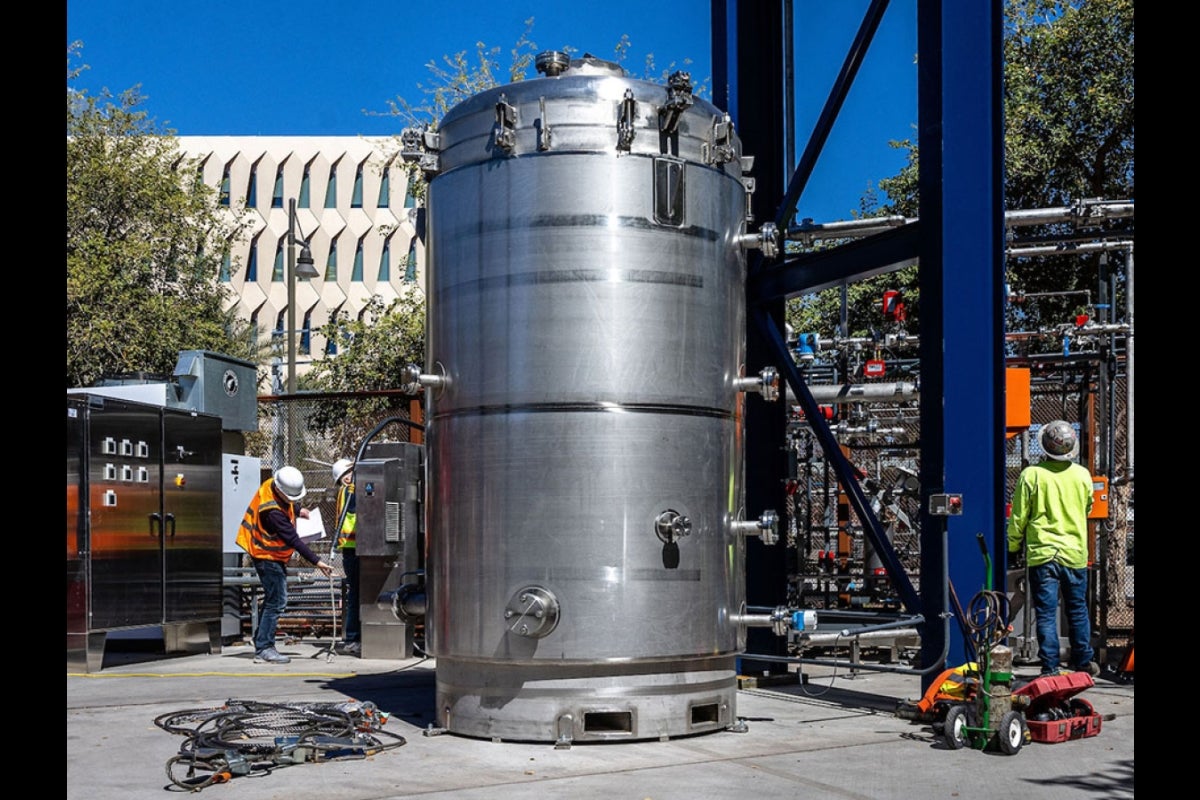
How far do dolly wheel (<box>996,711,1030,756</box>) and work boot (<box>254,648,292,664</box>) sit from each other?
7.43m

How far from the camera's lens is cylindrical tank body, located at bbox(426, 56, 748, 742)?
7629 mm

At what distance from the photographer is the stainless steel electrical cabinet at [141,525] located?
1209 centimetres

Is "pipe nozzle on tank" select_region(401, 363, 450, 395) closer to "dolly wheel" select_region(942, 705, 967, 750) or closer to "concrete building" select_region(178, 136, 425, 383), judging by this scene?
"dolly wheel" select_region(942, 705, 967, 750)

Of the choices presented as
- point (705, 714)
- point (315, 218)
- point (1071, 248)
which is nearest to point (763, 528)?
point (705, 714)

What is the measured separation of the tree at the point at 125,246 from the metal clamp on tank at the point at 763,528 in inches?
1010

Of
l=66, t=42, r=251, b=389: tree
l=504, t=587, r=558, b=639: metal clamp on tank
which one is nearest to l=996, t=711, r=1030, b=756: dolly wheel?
l=504, t=587, r=558, b=639: metal clamp on tank

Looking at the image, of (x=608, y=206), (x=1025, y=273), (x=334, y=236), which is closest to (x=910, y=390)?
(x=608, y=206)

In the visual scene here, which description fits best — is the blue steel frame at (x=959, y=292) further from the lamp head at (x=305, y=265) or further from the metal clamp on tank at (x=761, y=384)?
the lamp head at (x=305, y=265)

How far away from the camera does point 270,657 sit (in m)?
12.7

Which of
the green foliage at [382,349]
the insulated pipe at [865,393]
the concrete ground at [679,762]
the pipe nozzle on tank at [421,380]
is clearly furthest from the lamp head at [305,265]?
the pipe nozzle on tank at [421,380]

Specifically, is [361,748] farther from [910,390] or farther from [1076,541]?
[910,390]

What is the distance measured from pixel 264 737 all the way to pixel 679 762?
2.48 meters

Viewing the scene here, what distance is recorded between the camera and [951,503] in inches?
332

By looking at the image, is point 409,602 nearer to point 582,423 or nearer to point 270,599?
point 582,423
